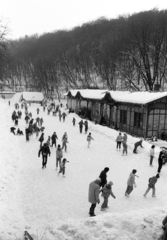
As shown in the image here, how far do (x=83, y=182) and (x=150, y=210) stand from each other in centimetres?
342

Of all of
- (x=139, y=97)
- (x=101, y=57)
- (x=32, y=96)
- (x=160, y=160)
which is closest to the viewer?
(x=160, y=160)

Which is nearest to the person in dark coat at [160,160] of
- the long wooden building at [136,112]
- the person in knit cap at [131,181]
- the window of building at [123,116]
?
the person in knit cap at [131,181]

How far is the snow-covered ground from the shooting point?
5.65 m

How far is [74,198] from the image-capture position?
8.12 meters

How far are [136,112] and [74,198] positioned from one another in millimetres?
13612

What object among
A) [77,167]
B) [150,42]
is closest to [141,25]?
[150,42]

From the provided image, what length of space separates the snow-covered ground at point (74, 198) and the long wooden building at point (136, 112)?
14.2 ft

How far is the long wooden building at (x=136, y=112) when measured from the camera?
18188 millimetres

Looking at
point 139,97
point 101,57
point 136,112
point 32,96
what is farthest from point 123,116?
point 32,96

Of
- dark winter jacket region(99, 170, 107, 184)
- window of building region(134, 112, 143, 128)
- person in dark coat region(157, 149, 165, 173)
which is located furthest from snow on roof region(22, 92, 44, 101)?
dark winter jacket region(99, 170, 107, 184)

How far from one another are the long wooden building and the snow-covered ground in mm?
4316

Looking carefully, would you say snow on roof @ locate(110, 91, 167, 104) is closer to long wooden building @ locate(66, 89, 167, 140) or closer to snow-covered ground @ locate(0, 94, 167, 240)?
long wooden building @ locate(66, 89, 167, 140)

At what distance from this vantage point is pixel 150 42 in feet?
117

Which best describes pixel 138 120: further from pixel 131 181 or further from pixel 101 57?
pixel 101 57
